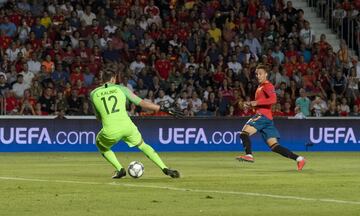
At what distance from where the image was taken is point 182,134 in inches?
1204

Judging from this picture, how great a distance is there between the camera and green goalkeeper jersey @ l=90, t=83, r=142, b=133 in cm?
1761

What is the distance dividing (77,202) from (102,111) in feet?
14.3

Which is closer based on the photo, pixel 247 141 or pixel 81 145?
pixel 247 141

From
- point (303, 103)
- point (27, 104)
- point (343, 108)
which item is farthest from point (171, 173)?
point (343, 108)

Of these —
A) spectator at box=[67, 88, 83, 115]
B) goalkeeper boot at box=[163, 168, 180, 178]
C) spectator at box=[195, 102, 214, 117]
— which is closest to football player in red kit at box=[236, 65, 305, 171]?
goalkeeper boot at box=[163, 168, 180, 178]

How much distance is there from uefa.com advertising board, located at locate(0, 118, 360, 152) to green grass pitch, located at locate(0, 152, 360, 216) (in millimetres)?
4892

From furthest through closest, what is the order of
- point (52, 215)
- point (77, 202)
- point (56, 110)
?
point (56, 110) < point (77, 202) < point (52, 215)

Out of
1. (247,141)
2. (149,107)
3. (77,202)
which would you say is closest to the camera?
(77,202)

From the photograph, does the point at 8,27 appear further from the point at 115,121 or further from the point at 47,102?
the point at 115,121

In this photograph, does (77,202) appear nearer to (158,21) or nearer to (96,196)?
(96,196)

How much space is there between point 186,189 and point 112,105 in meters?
2.73

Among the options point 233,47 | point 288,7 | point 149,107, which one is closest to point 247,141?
point 149,107

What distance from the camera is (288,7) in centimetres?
3628

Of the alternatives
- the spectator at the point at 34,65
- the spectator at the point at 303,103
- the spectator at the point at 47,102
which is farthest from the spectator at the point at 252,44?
the spectator at the point at 47,102
